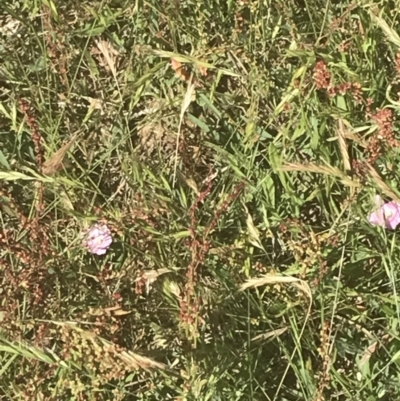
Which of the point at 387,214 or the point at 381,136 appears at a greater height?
the point at 381,136

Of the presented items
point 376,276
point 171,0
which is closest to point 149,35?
point 171,0

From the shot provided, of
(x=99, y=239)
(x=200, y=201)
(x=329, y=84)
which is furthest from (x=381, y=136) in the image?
(x=99, y=239)

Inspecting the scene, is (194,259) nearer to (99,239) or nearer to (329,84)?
(99,239)

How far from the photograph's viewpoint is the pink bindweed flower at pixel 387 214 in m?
1.66

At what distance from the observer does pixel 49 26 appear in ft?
5.75

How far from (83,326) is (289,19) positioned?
34.1 inches

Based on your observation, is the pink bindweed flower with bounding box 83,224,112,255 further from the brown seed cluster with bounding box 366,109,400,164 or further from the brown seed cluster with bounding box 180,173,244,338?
the brown seed cluster with bounding box 366,109,400,164

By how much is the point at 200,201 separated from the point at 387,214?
0.43 m

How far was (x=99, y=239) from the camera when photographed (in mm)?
1752

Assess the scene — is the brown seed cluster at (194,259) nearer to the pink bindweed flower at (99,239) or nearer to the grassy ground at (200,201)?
the grassy ground at (200,201)

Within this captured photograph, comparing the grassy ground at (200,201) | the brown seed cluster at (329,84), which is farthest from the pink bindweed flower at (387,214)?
the brown seed cluster at (329,84)

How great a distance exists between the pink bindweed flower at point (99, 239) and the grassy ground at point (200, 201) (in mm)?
24

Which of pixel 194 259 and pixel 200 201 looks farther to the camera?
pixel 200 201

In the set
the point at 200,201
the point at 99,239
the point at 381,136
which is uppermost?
the point at 381,136
